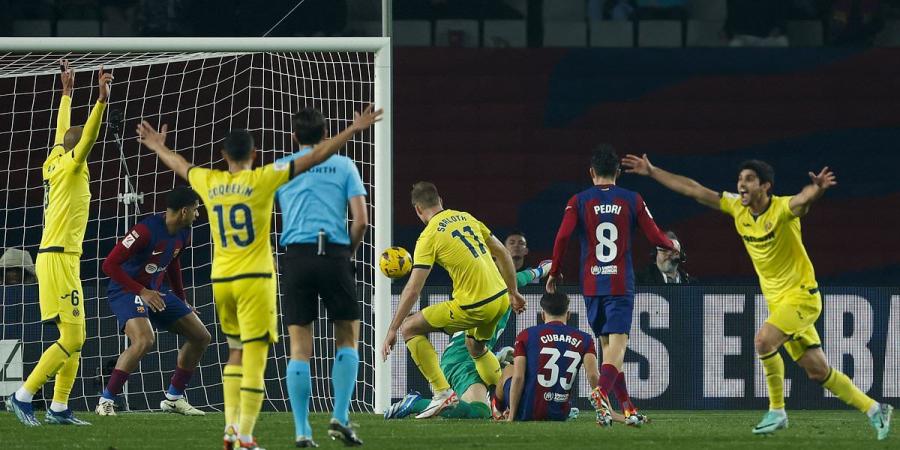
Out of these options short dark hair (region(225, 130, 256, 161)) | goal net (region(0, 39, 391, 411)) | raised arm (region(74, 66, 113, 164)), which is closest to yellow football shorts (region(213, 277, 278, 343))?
short dark hair (region(225, 130, 256, 161))

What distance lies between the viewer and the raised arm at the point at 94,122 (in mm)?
9812

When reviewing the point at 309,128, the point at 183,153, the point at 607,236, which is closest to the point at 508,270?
the point at 607,236

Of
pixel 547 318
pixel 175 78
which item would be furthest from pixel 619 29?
pixel 547 318

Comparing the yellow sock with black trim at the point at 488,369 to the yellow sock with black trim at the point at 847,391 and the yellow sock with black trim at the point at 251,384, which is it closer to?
the yellow sock with black trim at the point at 847,391

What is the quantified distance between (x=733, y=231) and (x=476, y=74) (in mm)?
3755

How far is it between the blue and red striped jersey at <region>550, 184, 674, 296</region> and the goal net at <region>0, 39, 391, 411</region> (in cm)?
208

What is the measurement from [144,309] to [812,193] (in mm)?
5105

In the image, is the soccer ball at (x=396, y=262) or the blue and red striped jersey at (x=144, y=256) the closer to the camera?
the blue and red striped jersey at (x=144, y=256)

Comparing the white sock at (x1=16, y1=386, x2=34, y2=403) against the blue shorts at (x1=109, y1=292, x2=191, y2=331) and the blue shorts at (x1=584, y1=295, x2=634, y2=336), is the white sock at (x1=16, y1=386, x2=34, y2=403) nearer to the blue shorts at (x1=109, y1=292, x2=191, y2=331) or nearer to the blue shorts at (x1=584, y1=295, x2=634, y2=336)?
the blue shorts at (x1=109, y1=292, x2=191, y2=331)

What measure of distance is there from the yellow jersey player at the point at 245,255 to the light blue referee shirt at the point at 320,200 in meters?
0.39

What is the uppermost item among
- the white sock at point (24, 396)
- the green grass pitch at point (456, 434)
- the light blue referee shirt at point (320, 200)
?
the light blue referee shirt at point (320, 200)

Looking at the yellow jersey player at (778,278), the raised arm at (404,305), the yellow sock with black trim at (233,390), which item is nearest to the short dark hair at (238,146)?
the yellow sock with black trim at (233,390)

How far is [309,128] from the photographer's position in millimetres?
8281

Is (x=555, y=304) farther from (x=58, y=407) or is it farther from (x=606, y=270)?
(x=58, y=407)
